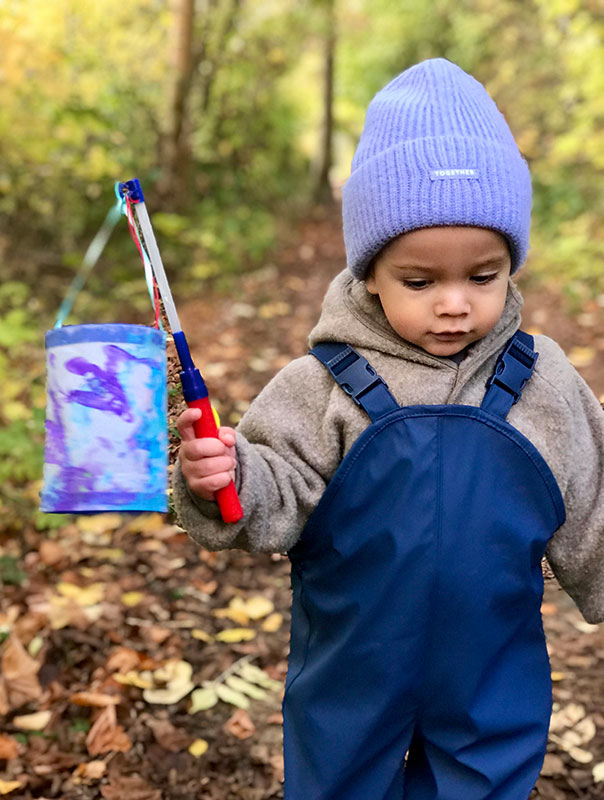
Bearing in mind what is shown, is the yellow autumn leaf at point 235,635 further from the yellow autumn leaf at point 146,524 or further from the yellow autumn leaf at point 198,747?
the yellow autumn leaf at point 146,524

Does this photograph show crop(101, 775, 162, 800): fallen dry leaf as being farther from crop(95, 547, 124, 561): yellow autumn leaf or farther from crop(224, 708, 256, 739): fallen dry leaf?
crop(95, 547, 124, 561): yellow autumn leaf

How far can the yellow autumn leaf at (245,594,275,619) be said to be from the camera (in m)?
3.56

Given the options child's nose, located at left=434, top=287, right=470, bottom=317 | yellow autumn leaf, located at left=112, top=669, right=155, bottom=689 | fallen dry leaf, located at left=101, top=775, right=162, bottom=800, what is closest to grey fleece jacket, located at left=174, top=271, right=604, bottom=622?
child's nose, located at left=434, top=287, right=470, bottom=317

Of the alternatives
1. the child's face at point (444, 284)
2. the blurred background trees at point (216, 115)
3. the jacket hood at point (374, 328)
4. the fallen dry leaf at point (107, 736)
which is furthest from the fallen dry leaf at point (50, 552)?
the blurred background trees at point (216, 115)

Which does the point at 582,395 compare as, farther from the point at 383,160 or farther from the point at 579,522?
the point at 383,160

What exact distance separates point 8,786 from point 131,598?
41.8 inches

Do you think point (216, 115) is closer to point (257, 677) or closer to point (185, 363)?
point (257, 677)

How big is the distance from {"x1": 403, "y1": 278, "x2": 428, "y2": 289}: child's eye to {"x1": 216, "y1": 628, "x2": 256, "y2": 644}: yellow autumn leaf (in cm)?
201

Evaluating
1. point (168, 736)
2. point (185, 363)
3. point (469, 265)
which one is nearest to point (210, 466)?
point (185, 363)

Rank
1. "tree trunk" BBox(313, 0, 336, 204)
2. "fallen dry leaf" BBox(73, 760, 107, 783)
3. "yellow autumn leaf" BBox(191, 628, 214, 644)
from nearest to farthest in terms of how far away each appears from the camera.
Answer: "fallen dry leaf" BBox(73, 760, 107, 783) → "yellow autumn leaf" BBox(191, 628, 214, 644) → "tree trunk" BBox(313, 0, 336, 204)

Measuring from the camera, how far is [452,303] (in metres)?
1.73

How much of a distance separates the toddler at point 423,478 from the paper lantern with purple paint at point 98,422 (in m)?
0.21

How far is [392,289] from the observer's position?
181cm

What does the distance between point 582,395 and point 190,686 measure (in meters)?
1.83
